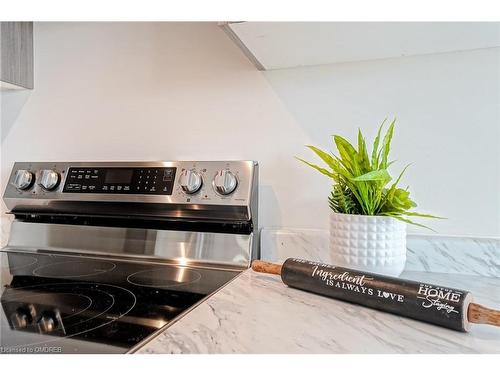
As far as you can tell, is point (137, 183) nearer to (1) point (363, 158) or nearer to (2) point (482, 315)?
(1) point (363, 158)

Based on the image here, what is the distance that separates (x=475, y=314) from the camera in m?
0.42

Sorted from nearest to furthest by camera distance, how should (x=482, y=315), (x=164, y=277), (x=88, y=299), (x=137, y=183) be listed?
(x=482, y=315) < (x=88, y=299) < (x=164, y=277) < (x=137, y=183)

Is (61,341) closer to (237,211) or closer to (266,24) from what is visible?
(237,211)

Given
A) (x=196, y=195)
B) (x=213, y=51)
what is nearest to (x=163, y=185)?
(x=196, y=195)

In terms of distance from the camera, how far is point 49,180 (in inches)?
34.8

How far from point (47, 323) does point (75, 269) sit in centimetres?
31

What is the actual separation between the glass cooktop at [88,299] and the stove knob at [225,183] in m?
0.18

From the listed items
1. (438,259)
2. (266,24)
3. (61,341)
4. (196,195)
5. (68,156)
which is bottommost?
(61,341)

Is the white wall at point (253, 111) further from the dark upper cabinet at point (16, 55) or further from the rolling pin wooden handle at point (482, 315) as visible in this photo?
the rolling pin wooden handle at point (482, 315)

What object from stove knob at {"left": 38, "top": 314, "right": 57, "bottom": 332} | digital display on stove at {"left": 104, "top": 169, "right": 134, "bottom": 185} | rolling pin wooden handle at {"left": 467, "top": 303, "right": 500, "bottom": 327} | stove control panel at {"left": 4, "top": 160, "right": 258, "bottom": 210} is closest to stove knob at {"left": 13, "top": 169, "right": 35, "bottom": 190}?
stove control panel at {"left": 4, "top": 160, "right": 258, "bottom": 210}

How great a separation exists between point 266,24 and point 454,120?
0.47m

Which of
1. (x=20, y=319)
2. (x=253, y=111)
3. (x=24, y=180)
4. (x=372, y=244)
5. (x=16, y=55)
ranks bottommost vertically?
(x=20, y=319)

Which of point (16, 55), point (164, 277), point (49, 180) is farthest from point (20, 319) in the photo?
point (16, 55)

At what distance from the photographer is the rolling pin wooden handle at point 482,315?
40 cm
